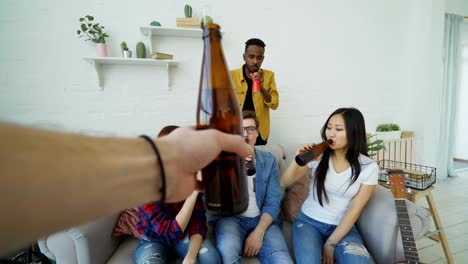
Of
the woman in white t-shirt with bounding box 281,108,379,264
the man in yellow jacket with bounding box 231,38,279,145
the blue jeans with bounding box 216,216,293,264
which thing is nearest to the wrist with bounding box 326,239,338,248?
the woman in white t-shirt with bounding box 281,108,379,264

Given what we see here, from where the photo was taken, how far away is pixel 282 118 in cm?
229

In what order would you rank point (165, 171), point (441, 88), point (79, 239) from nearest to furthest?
point (165, 171) → point (79, 239) → point (441, 88)

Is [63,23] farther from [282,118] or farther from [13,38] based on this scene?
[282,118]

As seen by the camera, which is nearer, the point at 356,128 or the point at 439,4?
the point at 356,128

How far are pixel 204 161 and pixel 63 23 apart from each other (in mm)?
1880

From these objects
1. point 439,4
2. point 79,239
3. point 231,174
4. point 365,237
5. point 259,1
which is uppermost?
point 439,4

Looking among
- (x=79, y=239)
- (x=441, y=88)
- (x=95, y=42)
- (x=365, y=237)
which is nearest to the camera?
(x=79, y=239)

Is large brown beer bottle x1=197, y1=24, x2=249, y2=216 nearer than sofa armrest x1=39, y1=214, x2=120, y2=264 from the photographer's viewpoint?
Yes

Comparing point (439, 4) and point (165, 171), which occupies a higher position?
point (439, 4)

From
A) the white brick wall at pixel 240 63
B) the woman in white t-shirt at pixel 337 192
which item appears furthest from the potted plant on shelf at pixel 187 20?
the woman in white t-shirt at pixel 337 192

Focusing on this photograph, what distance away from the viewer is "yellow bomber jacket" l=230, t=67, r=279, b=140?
174 centimetres

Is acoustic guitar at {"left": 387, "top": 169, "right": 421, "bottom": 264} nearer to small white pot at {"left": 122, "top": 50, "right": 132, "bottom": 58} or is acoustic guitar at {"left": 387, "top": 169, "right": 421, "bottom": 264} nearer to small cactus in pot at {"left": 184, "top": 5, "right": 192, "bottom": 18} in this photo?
small cactus in pot at {"left": 184, "top": 5, "right": 192, "bottom": 18}

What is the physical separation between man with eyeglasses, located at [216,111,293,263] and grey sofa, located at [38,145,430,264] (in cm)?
9

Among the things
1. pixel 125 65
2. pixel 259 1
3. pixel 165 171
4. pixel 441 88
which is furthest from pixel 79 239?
pixel 441 88
